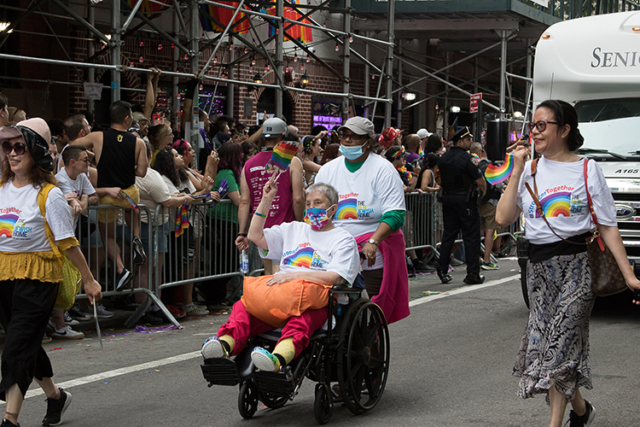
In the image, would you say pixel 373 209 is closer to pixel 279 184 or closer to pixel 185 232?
pixel 279 184

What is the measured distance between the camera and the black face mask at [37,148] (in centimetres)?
503

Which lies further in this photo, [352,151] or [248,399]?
[352,151]

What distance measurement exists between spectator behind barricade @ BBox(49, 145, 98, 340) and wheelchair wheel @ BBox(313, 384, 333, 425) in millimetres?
3437

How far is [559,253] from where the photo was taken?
4.76 m

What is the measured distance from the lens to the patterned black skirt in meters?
4.67

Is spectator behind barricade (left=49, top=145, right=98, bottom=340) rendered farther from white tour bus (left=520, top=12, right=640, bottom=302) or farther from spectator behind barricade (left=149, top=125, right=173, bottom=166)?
white tour bus (left=520, top=12, right=640, bottom=302)

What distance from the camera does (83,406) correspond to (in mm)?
5781

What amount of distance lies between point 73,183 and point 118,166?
839 mm

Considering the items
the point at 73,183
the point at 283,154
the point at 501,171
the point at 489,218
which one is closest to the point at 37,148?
the point at 283,154

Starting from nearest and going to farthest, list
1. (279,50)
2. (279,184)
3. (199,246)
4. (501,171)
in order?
(501,171) < (279,184) < (199,246) < (279,50)

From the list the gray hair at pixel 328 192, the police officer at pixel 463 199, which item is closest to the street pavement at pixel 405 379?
the gray hair at pixel 328 192

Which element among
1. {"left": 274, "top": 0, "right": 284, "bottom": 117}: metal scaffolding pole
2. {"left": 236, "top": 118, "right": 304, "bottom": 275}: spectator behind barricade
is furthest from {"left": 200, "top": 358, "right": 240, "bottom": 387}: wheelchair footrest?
{"left": 274, "top": 0, "right": 284, "bottom": 117}: metal scaffolding pole

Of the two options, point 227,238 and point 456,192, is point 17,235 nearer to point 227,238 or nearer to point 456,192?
point 227,238

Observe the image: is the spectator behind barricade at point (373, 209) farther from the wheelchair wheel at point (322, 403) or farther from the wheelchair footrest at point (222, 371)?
the wheelchair footrest at point (222, 371)
